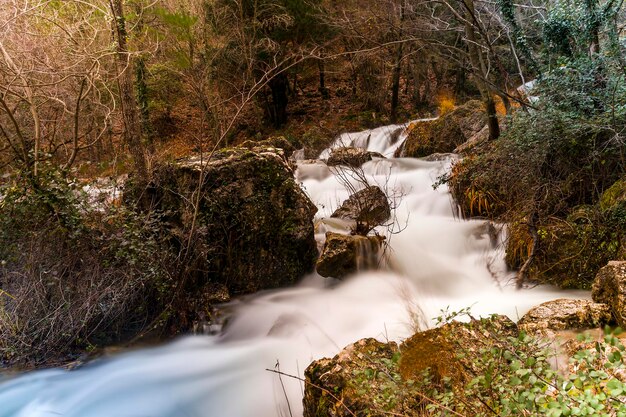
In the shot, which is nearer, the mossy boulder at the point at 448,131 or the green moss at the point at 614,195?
the green moss at the point at 614,195

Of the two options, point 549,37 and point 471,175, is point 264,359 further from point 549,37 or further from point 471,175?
point 549,37

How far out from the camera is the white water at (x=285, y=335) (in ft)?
14.4

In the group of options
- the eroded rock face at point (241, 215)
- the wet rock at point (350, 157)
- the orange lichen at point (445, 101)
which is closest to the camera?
the eroded rock face at point (241, 215)

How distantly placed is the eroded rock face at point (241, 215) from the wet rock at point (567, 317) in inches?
151

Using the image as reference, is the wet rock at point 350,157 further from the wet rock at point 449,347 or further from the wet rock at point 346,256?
the wet rock at point 449,347

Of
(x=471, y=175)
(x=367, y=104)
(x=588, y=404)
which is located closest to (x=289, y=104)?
(x=367, y=104)

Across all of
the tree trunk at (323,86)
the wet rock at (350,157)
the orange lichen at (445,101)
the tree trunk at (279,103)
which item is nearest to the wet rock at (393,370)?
the wet rock at (350,157)

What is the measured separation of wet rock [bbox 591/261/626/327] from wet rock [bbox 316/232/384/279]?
325cm

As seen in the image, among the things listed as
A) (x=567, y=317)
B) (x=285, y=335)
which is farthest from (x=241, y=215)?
(x=567, y=317)

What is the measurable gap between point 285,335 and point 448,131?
8205mm

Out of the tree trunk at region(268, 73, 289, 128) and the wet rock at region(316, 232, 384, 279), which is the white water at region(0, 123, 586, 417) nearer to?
the wet rock at region(316, 232, 384, 279)

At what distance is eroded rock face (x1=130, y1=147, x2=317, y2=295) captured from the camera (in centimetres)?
629

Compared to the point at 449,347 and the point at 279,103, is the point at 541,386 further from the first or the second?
the point at 279,103

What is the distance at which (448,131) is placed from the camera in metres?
11.3
